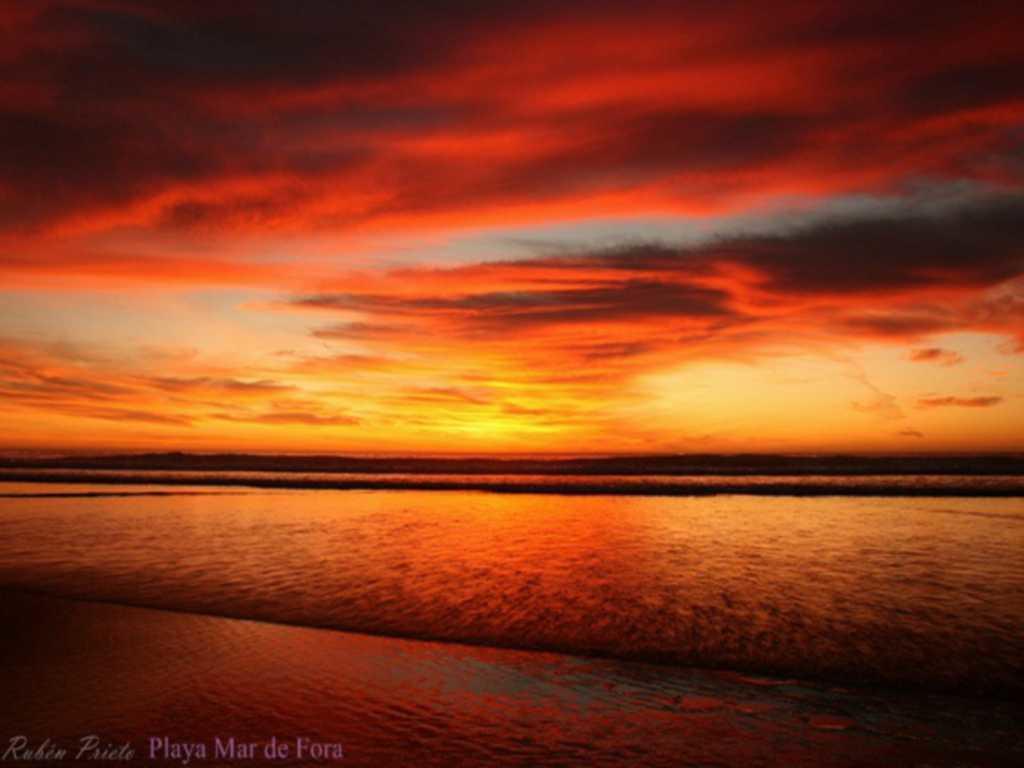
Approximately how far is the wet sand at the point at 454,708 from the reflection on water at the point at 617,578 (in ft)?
3.46

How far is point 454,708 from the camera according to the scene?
762 cm

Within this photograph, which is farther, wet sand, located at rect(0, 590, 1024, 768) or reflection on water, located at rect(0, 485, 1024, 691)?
reflection on water, located at rect(0, 485, 1024, 691)

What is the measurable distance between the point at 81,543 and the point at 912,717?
21.4m

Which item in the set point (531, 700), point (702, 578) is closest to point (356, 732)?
point (531, 700)

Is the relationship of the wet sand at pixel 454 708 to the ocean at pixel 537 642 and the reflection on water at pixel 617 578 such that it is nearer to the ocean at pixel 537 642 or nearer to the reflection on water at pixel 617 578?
the ocean at pixel 537 642

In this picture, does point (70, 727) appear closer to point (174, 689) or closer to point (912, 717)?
point (174, 689)

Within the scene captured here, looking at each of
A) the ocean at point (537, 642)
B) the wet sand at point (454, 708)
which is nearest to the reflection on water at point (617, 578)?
the ocean at point (537, 642)

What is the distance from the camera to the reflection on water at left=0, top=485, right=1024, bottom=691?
1016 centimetres

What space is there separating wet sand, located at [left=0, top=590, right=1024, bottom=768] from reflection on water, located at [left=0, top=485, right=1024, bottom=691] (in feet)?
3.46

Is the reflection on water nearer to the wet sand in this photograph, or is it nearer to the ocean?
the ocean

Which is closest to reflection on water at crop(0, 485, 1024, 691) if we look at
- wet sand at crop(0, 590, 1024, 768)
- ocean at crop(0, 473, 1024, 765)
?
ocean at crop(0, 473, 1024, 765)

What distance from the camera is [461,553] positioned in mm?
18344

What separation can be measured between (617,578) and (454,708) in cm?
792

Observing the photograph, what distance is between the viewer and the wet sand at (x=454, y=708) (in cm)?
652
